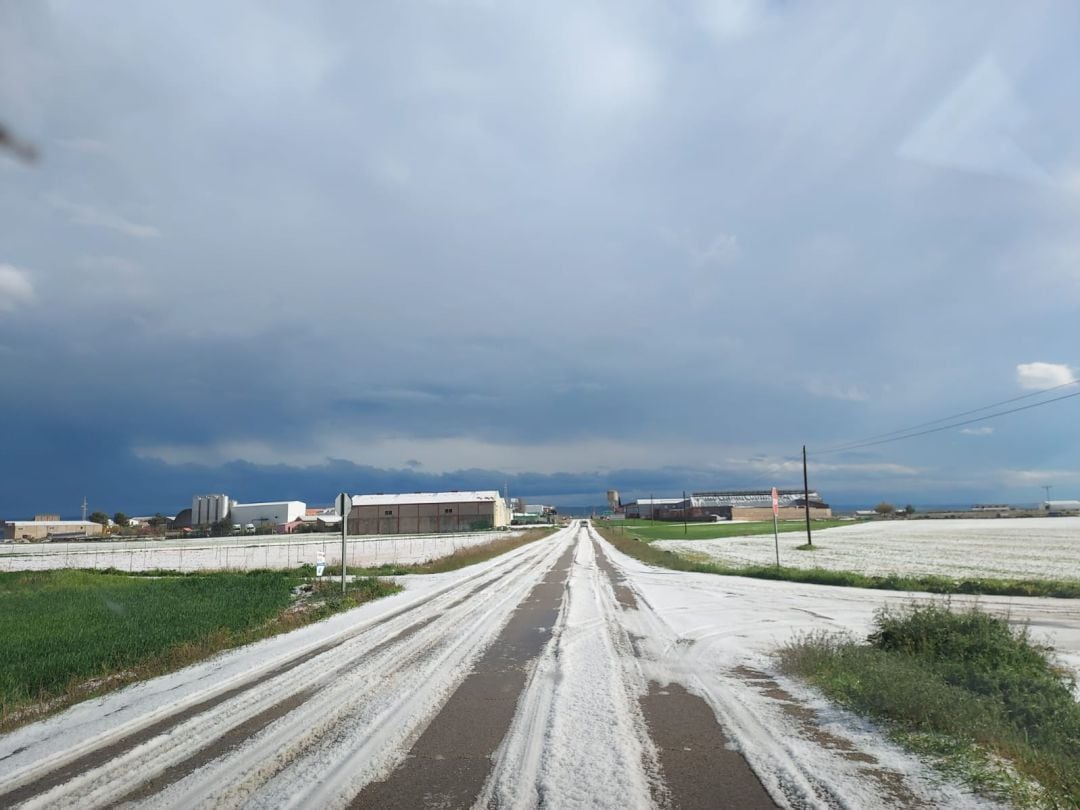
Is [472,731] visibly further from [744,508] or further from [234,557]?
[744,508]

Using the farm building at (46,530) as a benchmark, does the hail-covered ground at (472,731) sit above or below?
above

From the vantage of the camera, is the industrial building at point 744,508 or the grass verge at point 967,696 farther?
the industrial building at point 744,508

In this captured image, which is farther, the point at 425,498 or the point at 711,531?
the point at 425,498

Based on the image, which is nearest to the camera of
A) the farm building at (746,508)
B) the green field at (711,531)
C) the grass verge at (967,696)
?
the grass verge at (967,696)

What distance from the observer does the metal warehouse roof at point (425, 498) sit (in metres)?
134

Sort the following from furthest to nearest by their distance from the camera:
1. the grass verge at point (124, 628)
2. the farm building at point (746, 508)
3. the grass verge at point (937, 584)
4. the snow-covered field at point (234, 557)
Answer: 1. the farm building at point (746, 508)
2. the snow-covered field at point (234, 557)
3. the grass verge at point (937, 584)
4. the grass verge at point (124, 628)

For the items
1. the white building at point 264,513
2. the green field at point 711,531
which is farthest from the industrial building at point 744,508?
the white building at point 264,513

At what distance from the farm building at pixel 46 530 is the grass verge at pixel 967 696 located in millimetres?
165997

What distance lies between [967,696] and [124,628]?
→ 15.0 m

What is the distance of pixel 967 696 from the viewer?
7344mm

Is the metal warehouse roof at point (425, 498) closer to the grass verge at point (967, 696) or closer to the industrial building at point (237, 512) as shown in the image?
the industrial building at point (237, 512)

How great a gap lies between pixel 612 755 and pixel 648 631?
759 centimetres

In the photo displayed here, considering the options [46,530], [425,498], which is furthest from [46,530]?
[425,498]

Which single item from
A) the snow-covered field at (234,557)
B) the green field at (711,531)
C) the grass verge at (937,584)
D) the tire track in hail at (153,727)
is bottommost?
the green field at (711,531)
